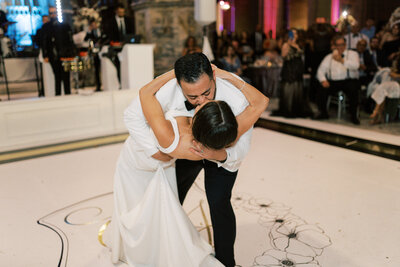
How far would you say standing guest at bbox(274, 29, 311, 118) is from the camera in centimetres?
589

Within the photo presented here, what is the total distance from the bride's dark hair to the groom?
3.4 inches

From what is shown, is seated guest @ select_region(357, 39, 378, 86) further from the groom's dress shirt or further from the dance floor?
the groom's dress shirt

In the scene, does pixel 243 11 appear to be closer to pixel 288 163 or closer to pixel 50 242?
pixel 288 163

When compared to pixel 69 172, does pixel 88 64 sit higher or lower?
higher

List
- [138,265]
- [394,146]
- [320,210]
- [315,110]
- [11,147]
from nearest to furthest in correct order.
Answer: [138,265]
[320,210]
[394,146]
[11,147]
[315,110]

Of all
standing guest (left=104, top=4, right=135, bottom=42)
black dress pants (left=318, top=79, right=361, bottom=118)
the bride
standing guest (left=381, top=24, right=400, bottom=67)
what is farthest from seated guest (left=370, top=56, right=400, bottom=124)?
standing guest (left=104, top=4, right=135, bottom=42)

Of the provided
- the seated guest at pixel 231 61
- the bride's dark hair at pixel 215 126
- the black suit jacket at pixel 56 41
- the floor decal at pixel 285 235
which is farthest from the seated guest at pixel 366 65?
the bride's dark hair at pixel 215 126

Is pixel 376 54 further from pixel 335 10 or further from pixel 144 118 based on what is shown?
pixel 335 10

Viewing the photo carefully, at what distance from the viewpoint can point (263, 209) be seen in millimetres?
2811

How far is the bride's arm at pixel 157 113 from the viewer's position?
1665mm

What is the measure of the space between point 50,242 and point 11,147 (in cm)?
265

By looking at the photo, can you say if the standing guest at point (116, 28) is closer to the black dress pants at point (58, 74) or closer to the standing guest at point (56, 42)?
the standing guest at point (56, 42)

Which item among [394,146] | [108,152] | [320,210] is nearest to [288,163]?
[320,210]

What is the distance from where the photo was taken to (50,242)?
7.86ft
